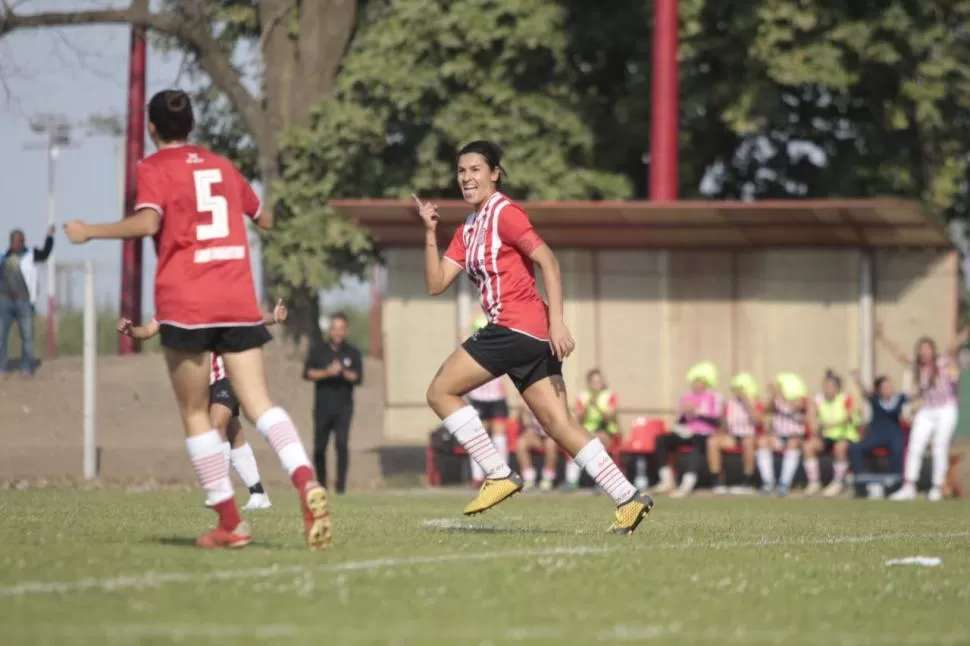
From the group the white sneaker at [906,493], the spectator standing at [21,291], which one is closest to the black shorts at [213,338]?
the white sneaker at [906,493]

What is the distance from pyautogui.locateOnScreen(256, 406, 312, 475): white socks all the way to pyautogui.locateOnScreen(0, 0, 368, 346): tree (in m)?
19.0

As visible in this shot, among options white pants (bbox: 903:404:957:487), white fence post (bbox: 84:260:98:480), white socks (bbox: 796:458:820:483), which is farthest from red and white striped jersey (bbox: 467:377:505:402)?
white pants (bbox: 903:404:957:487)

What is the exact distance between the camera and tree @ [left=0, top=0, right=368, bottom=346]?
1110 inches

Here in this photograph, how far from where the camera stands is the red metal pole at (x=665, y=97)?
2647 cm

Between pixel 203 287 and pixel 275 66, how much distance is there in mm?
21415

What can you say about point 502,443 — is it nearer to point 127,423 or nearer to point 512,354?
point 127,423

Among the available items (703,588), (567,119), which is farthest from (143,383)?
(703,588)

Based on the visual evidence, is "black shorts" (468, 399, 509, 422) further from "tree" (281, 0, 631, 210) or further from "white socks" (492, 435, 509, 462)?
"tree" (281, 0, 631, 210)

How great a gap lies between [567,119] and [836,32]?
420cm

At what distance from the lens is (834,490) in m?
22.3

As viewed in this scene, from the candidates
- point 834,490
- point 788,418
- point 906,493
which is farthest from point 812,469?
point 906,493

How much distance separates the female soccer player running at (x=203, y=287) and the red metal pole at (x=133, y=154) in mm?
20466

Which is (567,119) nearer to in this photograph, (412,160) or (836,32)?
(412,160)

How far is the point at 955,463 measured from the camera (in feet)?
73.8
